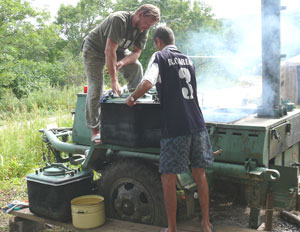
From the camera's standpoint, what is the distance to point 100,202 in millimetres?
3623

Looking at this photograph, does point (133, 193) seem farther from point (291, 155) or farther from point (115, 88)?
point (291, 155)

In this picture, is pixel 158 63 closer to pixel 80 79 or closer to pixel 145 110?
Result: pixel 145 110

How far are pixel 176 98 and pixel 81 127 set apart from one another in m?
2.01

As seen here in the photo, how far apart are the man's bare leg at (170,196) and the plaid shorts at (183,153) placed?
8 centimetres

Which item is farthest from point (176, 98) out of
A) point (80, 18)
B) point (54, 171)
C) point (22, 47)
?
point (80, 18)

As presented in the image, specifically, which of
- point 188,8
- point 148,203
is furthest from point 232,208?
point 188,8

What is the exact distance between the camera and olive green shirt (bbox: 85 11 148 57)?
155 inches

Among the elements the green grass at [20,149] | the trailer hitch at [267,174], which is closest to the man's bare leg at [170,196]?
the trailer hitch at [267,174]

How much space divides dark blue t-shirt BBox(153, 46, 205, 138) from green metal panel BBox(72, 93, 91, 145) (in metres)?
1.81

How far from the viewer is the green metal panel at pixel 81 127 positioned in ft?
15.5

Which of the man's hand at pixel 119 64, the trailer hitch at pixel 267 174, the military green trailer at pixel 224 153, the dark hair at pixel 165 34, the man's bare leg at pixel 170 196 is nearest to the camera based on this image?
the trailer hitch at pixel 267 174

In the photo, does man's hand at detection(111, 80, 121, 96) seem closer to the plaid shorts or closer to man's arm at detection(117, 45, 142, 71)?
man's arm at detection(117, 45, 142, 71)

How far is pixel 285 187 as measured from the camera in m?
3.34

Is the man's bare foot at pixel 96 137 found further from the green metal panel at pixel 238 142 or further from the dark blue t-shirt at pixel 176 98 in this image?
the green metal panel at pixel 238 142
